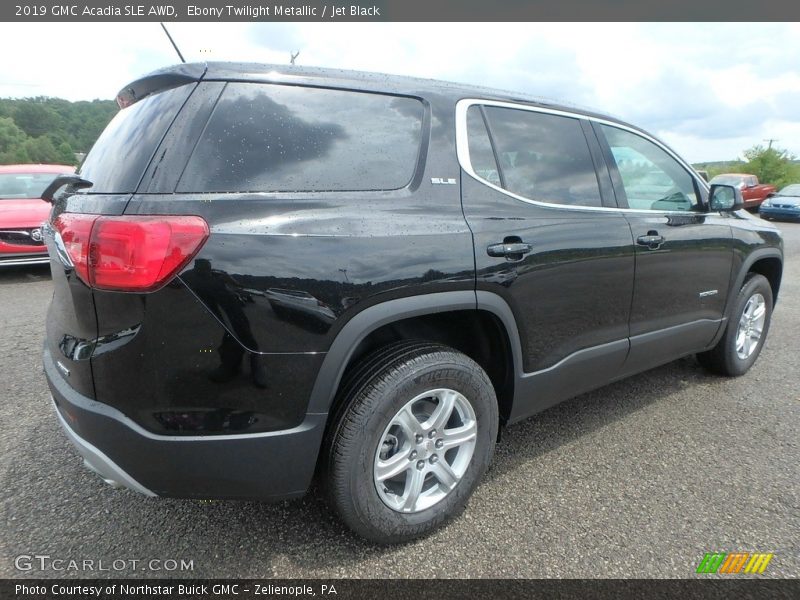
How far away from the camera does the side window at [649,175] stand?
9.36 ft

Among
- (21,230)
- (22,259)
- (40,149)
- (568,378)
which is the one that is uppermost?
(568,378)

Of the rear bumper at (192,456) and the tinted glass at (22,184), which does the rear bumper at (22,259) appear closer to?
the tinted glass at (22,184)

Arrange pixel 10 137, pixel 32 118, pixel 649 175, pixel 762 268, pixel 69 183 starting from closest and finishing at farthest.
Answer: pixel 69 183 < pixel 649 175 < pixel 762 268 < pixel 32 118 < pixel 10 137

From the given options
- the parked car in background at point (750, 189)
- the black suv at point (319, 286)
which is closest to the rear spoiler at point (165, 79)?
the black suv at point (319, 286)

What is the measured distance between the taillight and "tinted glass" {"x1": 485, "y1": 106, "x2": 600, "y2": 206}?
54.6 inches

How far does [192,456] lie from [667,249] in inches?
103

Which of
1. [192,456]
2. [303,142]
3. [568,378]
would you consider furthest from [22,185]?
[568,378]

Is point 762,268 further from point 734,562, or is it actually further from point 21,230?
point 21,230

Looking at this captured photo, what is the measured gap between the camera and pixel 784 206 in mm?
18000

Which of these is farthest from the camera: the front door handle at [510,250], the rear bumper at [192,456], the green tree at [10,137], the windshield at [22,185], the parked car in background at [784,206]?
the green tree at [10,137]

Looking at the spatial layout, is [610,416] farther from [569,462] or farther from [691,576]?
[691,576]

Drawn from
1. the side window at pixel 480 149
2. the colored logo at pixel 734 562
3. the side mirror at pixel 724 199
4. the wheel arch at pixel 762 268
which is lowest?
the colored logo at pixel 734 562

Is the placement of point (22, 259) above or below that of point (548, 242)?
below

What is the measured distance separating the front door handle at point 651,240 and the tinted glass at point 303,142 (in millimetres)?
1432
